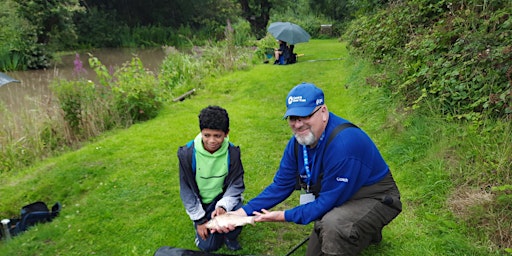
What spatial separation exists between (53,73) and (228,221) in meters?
14.8

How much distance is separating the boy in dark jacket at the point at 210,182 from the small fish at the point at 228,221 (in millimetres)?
110

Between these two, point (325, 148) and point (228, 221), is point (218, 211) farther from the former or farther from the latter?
point (325, 148)

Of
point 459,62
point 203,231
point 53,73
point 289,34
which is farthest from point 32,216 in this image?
point 53,73

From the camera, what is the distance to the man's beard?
93.1 inches

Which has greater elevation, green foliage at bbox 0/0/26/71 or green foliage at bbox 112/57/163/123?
green foliage at bbox 0/0/26/71

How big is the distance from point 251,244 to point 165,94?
5.38m

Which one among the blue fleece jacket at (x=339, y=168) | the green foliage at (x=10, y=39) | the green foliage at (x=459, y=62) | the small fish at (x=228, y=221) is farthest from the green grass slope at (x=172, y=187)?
the green foliage at (x=10, y=39)

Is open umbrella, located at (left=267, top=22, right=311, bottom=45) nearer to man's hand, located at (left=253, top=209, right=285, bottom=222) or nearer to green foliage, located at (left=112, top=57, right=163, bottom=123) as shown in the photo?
green foliage, located at (left=112, top=57, right=163, bottom=123)

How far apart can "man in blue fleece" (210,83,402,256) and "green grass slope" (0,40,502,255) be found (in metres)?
0.66

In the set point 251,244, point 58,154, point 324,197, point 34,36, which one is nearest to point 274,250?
point 251,244

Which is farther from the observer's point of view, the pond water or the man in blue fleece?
the pond water

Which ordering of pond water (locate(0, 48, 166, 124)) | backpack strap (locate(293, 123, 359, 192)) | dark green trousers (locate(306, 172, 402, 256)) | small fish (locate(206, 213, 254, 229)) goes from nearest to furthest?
dark green trousers (locate(306, 172, 402, 256)) → backpack strap (locate(293, 123, 359, 192)) → small fish (locate(206, 213, 254, 229)) → pond water (locate(0, 48, 166, 124))

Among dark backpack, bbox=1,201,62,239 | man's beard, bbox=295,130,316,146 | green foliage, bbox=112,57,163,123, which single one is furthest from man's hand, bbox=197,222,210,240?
green foliage, bbox=112,57,163,123

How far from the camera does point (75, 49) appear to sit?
77.4 ft
